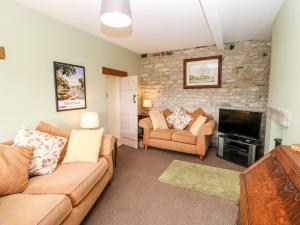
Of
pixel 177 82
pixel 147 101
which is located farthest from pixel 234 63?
pixel 147 101

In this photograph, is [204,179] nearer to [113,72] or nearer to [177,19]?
[177,19]

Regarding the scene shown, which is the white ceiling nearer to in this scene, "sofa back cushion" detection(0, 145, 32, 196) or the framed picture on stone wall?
the framed picture on stone wall

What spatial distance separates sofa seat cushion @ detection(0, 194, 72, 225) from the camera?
3.96ft

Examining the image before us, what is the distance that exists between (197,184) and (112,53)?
3.13 m

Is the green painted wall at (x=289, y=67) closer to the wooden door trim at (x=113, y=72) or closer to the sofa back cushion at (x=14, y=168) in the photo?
the sofa back cushion at (x=14, y=168)

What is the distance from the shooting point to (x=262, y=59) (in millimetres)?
3588

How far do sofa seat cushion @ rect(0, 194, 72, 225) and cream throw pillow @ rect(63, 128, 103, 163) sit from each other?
673 mm

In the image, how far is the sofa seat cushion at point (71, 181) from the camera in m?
1.59

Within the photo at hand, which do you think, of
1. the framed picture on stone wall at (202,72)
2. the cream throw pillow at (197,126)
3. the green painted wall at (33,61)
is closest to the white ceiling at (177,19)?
the green painted wall at (33,61)

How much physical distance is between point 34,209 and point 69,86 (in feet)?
6.45

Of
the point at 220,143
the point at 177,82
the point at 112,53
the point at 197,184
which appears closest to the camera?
the point at 197,184

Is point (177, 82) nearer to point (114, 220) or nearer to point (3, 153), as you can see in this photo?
point (114, 220)

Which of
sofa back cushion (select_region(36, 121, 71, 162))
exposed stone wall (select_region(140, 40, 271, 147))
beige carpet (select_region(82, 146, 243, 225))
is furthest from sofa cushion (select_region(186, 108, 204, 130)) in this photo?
sofa back cushion (select_region(36, 121, 71, 162))

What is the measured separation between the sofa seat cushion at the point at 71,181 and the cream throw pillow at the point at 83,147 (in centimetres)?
8
